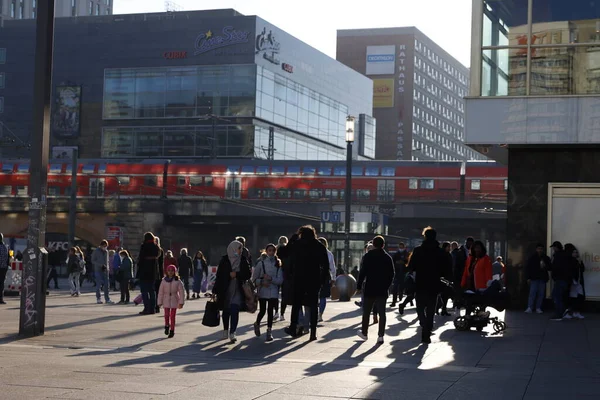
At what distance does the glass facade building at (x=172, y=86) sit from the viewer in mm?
86438

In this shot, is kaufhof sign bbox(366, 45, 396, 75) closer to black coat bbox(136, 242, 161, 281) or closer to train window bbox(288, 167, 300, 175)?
train window bbox(288, 167, 300, 175)

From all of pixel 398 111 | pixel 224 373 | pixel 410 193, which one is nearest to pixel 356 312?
pixel 224 373

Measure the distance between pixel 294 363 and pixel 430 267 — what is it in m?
3.67

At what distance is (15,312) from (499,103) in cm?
1116

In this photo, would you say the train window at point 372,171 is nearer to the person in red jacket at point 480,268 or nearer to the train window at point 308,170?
the train window at point 308,170

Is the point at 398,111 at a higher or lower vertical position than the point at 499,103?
higher

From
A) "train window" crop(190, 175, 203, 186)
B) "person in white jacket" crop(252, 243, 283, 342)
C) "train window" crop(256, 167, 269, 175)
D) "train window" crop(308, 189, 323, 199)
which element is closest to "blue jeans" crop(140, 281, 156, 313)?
"person in white jacket" crop(252, 243, 283, 342)

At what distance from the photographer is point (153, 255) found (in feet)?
69.7

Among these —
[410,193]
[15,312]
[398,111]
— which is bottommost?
[15,312]

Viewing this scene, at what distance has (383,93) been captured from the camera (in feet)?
520

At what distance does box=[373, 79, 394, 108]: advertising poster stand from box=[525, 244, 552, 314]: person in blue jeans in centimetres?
13593

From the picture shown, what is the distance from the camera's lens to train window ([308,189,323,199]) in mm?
66250

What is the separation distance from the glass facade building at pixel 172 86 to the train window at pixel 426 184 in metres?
23.7

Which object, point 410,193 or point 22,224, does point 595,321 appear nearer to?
point 410,193
